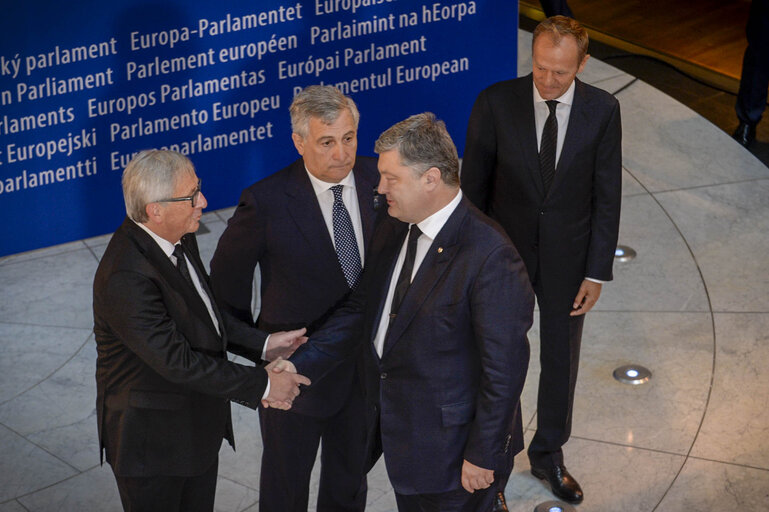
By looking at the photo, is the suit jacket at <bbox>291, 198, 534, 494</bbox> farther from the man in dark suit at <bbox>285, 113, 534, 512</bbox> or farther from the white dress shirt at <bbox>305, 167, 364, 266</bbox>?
the white dress shirt at <bbox>305, 167, 364, 266</bbox>

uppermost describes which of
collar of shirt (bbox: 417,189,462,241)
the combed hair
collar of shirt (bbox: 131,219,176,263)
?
the combed hair

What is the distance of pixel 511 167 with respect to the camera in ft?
13.8

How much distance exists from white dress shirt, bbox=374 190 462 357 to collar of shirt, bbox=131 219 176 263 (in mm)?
673

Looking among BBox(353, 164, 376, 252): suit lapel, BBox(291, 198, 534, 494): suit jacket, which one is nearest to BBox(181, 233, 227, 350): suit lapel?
BBox(291, 198, 534, 494): suit jacket

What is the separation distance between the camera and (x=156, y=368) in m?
3.27

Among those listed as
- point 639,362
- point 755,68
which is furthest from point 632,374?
point 755,68

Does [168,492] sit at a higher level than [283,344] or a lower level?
lower

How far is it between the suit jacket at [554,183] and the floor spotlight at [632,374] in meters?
1.06

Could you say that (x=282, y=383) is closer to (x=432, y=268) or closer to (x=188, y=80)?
(x=432, y=268)

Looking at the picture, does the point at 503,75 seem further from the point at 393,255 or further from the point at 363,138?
the point at 393,255

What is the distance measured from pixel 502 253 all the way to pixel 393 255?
405 millimetres

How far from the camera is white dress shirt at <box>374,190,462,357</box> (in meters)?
3.28

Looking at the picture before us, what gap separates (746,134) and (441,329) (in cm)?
514

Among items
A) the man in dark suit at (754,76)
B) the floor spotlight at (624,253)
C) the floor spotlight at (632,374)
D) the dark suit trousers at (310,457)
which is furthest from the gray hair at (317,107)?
the man in dark suit at (754,76)
